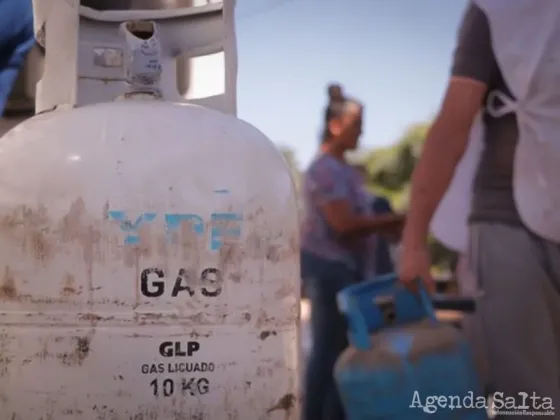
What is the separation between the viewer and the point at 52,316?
3.72 ft

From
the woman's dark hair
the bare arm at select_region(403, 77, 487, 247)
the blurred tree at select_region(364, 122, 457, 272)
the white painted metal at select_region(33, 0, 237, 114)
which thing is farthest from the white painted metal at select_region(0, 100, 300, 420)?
the blurred tree at select_region(364, 122, 457, 272)

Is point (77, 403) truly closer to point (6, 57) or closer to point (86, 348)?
point (86, 348)

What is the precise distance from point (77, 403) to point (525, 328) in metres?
0.88

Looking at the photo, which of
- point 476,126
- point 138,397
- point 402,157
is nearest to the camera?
point 138,397

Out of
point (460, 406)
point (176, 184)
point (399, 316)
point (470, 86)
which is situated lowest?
point (460, 406)

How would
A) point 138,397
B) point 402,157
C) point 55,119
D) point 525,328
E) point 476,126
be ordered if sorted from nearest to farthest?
1. point 138,397
2. point 55,119
3. point 525,328
4. point 476,126
5. point 402,157

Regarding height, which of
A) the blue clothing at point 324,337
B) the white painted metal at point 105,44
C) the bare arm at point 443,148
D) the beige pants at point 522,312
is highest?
the white painted metal at point 105,44

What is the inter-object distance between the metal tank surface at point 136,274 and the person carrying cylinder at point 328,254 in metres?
1.33

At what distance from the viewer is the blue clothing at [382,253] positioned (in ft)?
9.42

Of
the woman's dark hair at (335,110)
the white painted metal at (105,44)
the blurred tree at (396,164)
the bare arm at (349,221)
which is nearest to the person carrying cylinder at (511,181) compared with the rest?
the white painted metal at (105,44)

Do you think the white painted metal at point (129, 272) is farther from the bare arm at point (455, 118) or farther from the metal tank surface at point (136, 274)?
the bare arm at point (455, 118)

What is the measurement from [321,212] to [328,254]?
0.12m

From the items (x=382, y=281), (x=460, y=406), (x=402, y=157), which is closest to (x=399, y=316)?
(x=382, y=281)

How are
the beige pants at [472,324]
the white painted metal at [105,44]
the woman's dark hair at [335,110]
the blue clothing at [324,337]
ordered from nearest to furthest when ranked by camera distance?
the white painted metal at [105,44] < the beige pants at [472,324] < the blue clothing at [324,337] < the woman's dark hair at [335,110]
